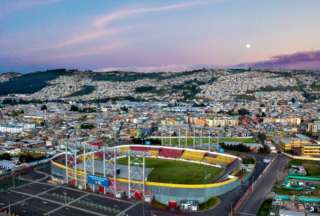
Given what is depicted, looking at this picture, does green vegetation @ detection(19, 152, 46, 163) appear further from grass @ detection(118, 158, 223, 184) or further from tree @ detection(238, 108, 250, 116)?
tree @ detection(238, 108, 250, 116)

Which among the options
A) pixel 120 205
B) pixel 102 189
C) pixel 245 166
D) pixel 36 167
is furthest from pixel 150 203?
pixel 36 167

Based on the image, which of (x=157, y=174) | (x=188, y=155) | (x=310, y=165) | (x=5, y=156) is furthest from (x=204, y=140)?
(x=5, y=156)

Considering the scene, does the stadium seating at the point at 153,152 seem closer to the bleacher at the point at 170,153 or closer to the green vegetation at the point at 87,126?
the bleacher at the point at 170,153

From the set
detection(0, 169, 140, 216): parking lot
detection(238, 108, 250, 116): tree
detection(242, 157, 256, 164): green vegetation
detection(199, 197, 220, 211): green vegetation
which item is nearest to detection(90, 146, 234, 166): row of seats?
detection(242, 157, 256, 164): green vegetation

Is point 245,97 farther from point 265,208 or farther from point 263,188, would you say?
point 265,208

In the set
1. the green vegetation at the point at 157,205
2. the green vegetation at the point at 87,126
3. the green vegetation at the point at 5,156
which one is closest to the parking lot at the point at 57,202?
the green vegetation at the point at 157,205

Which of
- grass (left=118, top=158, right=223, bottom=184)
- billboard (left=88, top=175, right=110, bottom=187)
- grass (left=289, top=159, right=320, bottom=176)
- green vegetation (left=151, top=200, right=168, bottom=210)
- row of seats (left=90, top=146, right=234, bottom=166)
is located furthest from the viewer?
row of seats (left=90, top=146, right=234, bottom=166)
